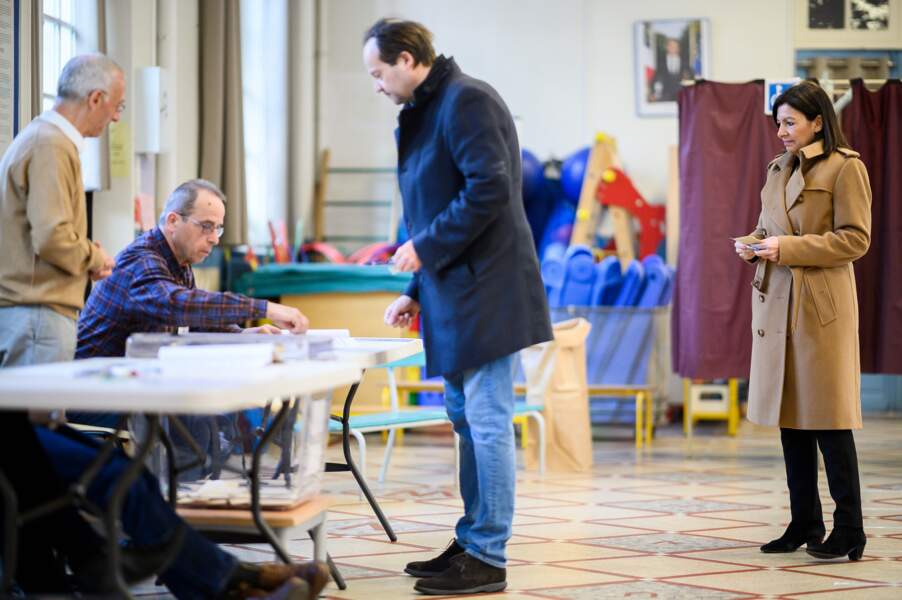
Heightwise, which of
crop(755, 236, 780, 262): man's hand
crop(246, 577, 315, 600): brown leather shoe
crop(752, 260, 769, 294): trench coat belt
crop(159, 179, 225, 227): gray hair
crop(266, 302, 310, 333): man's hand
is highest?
crop(159, 179, 225, 227): gray hair

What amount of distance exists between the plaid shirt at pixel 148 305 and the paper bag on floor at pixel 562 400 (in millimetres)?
2868

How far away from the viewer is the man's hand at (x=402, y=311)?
337 cm

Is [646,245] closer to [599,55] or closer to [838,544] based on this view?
[599,55]

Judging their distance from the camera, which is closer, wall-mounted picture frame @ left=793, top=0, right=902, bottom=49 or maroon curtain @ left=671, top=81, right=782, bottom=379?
maroon curtain @ left=671, top=81, right=782, bottom=379

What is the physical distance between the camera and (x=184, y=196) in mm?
3611

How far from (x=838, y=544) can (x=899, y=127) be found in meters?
3.19

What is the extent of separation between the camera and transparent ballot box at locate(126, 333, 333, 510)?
288 cm

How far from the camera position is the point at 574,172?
8539 mm

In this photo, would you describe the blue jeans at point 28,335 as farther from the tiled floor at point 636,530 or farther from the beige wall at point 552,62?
the beige wall at point 552,62

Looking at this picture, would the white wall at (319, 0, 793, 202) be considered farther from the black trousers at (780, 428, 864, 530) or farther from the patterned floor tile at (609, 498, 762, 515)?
the black trousers at (780, 428, 864, 530)

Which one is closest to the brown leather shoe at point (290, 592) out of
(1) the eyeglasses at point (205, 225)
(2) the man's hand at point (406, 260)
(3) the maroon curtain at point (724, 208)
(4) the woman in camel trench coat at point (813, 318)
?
(2) the man's hand at point (406, 260)

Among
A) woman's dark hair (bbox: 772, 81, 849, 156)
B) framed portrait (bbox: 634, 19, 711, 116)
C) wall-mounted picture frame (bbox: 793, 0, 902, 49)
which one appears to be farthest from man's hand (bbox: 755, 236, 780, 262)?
wall-mounted picture frame (bbox: 793, 0, 902, 49)

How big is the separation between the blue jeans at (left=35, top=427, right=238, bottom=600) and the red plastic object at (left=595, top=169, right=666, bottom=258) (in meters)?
6.08

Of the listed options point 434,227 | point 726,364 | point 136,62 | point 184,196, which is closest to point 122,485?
point 434,227
